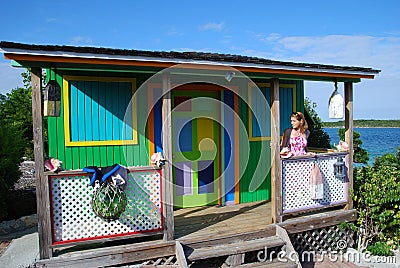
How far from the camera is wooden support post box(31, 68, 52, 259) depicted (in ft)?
10.7

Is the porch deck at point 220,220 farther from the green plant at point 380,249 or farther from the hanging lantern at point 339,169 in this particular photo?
the green plant at point 380,249

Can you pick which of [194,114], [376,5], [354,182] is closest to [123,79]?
[194,114]

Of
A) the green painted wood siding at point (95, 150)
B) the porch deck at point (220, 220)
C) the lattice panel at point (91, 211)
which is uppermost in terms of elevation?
the green painted wood siding at point (95, 150)

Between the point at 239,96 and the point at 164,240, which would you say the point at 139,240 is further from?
the point at 239,96

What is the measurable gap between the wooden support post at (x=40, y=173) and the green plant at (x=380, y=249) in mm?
4546

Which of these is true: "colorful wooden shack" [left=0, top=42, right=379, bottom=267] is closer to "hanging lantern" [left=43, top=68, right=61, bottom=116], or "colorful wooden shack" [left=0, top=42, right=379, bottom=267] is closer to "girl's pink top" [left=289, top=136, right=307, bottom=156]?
"hanging lantern" [left=43, top=68, right=61, bottom=116]

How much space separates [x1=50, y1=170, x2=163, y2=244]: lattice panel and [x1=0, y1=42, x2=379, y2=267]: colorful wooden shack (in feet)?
0.04

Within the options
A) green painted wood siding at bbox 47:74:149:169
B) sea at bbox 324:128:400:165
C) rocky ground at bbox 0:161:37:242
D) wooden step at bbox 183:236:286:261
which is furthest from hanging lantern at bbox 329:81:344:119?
sea at bbox 324:128:400:165

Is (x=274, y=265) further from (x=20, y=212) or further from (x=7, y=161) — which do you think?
(x=20, y=212)

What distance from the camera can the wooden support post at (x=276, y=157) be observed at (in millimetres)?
4371

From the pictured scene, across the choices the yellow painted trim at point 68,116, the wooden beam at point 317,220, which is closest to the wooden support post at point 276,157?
the wooden beam at point 317,220

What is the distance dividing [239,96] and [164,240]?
117 inches

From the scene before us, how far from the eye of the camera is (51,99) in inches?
130

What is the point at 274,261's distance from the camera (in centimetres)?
415
